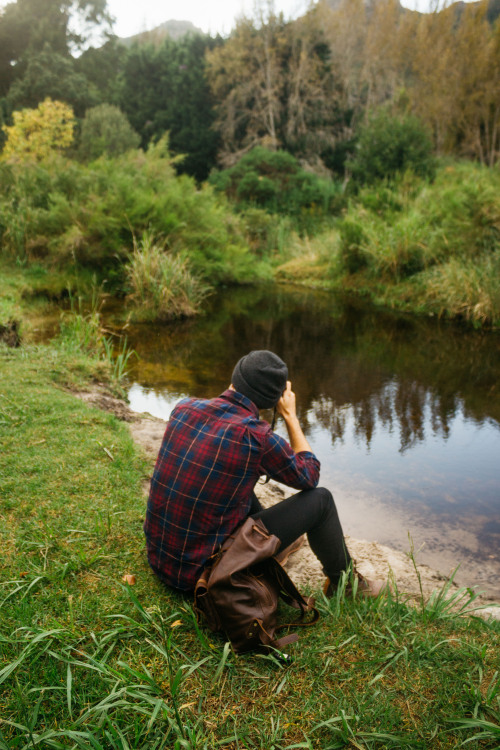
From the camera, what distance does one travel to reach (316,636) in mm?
2111

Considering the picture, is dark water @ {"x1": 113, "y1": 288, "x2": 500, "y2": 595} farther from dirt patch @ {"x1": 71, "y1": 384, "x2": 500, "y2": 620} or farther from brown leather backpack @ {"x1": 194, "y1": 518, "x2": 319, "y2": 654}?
brown leather backpack @ {"x1": 194, "y1": 518, "x2": 319, "y2": 654}

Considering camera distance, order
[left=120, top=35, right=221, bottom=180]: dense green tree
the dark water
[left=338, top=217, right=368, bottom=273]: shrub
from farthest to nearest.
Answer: [left=120, top=35, right=221, bottom=180]: dense green tree
[left=338, top=217, right=368, bottom=273]: shrub
the dark water

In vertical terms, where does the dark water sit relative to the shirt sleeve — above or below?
below

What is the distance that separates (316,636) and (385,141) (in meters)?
18.5

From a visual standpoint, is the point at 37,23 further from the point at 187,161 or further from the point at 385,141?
the point at 385,141

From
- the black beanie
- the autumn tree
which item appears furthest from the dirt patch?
the autumn tree

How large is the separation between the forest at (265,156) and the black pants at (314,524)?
7586 mm

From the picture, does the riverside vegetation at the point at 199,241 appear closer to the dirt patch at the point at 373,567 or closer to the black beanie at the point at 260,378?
the dirt patch at the point at 373,567

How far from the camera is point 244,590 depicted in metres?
1.94

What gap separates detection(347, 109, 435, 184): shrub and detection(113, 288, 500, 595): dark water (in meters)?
8.87

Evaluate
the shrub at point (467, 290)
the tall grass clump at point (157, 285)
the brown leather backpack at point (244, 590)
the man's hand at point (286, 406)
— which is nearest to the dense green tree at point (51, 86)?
the tall grass clump at point (157, 285)

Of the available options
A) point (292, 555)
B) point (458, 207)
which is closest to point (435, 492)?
point (292, 555)

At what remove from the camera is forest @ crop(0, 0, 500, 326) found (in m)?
10.8

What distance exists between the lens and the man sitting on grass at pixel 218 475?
2035 mm
